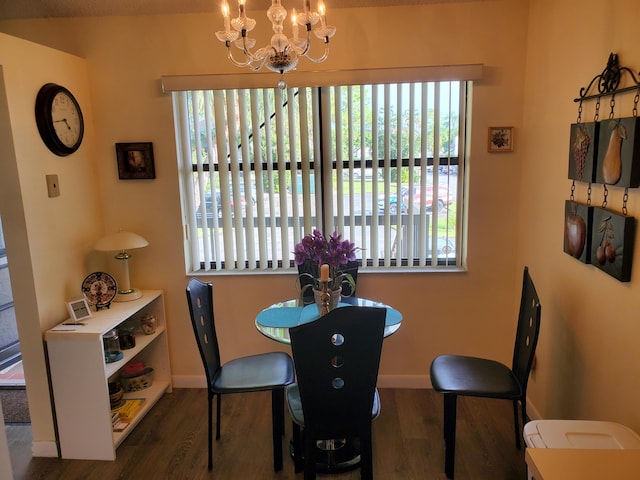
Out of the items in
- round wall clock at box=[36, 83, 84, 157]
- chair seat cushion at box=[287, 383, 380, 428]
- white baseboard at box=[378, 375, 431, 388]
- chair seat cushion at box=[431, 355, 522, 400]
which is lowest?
white baseboard at box=[378, 375, 431, 388]

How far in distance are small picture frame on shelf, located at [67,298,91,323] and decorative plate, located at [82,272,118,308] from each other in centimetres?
15

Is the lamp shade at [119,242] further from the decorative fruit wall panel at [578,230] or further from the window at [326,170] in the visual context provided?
the decorative fruit wall panel at [578,230]

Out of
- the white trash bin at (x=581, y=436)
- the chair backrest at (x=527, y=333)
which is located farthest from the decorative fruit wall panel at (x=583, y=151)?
the white trash bin at (x=581, y=436)

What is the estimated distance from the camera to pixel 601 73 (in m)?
1.92

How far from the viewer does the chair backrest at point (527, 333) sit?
2.10m

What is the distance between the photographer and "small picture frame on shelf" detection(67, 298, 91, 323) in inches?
98.0

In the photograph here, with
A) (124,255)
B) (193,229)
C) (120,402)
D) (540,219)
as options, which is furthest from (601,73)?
(120,402)

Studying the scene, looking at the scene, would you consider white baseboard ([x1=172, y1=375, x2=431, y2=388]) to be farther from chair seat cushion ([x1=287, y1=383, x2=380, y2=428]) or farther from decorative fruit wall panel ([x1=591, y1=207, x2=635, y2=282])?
decorative fruit wall panel ([x1=591, y1=207, x2=635, y2=282])

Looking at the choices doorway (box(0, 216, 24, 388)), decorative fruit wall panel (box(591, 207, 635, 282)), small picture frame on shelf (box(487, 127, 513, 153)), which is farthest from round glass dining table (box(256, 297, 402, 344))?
doorway (box(0, 216, 24, 388))

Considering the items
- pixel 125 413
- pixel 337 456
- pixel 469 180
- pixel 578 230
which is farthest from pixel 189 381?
pixel 578 230

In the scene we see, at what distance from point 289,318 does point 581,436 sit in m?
1.41

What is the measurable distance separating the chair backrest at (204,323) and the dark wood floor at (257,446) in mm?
475

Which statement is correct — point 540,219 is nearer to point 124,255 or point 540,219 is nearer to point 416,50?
point 416,50

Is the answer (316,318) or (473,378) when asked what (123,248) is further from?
(473,378)
